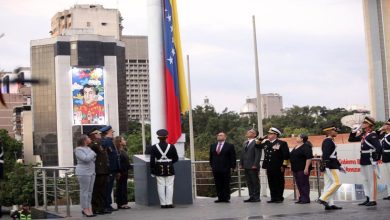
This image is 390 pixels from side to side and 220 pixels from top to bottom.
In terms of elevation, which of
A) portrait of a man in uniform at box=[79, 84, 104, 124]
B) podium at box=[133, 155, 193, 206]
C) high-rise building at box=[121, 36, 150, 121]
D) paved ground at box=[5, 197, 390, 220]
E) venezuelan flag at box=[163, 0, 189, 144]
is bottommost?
paved ground at box=[5, 197, 390, 220]

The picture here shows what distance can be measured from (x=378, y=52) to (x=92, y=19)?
6421 cm

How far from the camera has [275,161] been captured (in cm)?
1329

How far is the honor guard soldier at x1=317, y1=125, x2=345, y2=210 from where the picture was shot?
11.1 meters

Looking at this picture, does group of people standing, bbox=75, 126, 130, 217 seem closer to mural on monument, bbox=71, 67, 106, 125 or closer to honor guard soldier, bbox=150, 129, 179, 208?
honor guard soldier, bbox=150, 129, 179, 208

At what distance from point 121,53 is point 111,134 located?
112783 millimetres

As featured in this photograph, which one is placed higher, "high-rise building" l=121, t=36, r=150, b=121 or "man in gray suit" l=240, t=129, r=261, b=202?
"high-rise building" l=121, t=36, r=150, b=121

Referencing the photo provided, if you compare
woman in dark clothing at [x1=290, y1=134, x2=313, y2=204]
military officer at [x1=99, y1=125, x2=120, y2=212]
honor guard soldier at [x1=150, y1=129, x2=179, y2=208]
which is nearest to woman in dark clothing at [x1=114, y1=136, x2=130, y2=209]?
military officer at [x1=99, y1=125, x2=120, y2=212]

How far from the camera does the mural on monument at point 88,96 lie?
119m

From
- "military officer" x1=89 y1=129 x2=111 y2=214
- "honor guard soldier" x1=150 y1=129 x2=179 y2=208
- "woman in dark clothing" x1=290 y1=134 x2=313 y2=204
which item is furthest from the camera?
"woman in dark clothing" x1=290 y1=134 x2=313 y2=204

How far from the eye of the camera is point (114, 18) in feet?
475

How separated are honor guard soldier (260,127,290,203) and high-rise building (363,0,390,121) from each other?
89.4 metres

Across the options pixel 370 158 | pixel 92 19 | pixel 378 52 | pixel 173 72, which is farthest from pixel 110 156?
pixel 92 19

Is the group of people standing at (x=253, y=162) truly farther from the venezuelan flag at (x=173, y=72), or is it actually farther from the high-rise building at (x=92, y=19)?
the high-rise building at (x=92, y=19)

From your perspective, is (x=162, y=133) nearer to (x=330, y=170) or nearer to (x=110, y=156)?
(x=110, y=156)
